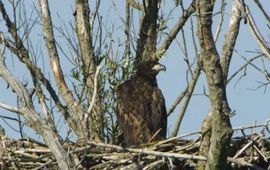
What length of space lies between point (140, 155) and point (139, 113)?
5.75 feet

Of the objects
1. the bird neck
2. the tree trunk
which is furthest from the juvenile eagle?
the tree trunk

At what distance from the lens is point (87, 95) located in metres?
10.5

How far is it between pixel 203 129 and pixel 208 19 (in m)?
1.81

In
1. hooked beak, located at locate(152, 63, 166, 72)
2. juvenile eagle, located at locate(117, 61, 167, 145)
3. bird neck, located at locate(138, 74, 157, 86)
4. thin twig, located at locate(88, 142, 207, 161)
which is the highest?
hooked beak, located at locate(152, 63, 166, 72)

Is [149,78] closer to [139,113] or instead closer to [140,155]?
[139,113]

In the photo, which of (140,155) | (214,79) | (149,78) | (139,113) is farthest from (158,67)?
(214,79)

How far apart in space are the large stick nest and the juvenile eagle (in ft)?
3.26

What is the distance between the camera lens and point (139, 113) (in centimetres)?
1062

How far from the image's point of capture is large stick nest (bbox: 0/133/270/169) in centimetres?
863

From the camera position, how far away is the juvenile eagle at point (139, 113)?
10.5m

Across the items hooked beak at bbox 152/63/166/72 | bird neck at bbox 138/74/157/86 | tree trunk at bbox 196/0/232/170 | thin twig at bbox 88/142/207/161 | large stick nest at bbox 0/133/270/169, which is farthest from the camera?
hooked beak at bbox 152/63/166/72

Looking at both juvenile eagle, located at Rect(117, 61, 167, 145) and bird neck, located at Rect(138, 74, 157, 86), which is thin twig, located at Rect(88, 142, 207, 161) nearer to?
juvenile eagle, located at Rect(117, 61, 167, 145)

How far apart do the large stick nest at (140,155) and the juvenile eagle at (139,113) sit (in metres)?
0.99

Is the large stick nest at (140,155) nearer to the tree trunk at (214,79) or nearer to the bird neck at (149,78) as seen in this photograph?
the tree trunk at (214,79)
